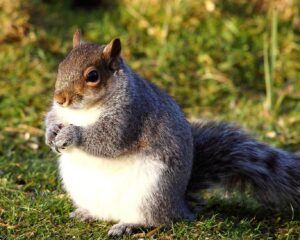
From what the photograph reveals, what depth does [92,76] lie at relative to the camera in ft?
8.61

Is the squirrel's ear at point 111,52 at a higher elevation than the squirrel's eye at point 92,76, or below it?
higher

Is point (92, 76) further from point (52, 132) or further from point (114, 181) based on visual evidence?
point (114, 181)

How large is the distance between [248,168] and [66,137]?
2.85ft

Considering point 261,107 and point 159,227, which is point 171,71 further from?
point 159,227

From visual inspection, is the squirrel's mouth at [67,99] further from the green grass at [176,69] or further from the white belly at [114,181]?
the green grass at [176,69]

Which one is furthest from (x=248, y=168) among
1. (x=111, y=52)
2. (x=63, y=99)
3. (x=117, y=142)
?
(x=63, y=99)

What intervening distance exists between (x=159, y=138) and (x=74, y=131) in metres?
0.34

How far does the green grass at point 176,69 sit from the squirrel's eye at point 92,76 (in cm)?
72

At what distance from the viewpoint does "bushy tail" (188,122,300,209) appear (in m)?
3.00

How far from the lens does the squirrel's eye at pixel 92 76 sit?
2.62 meters

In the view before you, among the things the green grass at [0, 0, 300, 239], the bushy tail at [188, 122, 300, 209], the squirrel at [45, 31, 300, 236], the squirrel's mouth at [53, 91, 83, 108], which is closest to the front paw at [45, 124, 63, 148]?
the squirrel at [45, 31, 300, 236]

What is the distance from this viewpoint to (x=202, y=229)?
2826 millimetres

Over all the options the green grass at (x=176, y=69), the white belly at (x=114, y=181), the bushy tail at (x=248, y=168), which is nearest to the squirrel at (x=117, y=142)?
the white belly at (x=114, y=181)

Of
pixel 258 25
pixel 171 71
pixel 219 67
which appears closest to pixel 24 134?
pixel 171 71
